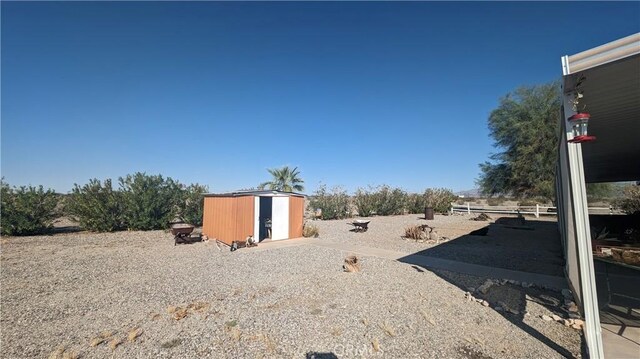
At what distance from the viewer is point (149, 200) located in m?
16.7

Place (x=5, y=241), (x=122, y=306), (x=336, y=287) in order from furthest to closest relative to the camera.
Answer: (x=5, y=241), (x=336, y=287), (x=122, y=306)

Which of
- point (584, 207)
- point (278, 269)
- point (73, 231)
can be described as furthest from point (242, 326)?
point (73, 231)

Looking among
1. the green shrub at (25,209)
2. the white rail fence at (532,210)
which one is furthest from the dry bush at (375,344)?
the white rail fence at (532,210)

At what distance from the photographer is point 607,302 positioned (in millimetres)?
5145

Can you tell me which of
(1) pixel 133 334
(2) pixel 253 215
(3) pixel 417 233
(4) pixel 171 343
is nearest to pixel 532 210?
(3) pixel 417 233

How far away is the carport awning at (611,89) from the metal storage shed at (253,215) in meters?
10.8

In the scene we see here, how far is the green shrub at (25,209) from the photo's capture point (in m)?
14.1

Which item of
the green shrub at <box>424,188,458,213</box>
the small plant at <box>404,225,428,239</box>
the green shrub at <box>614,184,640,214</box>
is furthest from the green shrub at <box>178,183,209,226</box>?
the green shrub at <box>614,184,640,214</box>

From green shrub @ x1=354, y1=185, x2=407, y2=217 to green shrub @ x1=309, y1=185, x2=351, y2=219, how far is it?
1.31 m

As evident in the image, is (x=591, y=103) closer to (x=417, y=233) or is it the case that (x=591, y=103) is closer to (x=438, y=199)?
(x=417, y=233)

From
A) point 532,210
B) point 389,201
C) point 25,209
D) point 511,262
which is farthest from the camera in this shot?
point 389,201

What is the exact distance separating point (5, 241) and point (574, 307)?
20.4 m

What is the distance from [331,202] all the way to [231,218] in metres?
13.9

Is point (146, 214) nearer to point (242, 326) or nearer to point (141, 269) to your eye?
point (141, 269)
